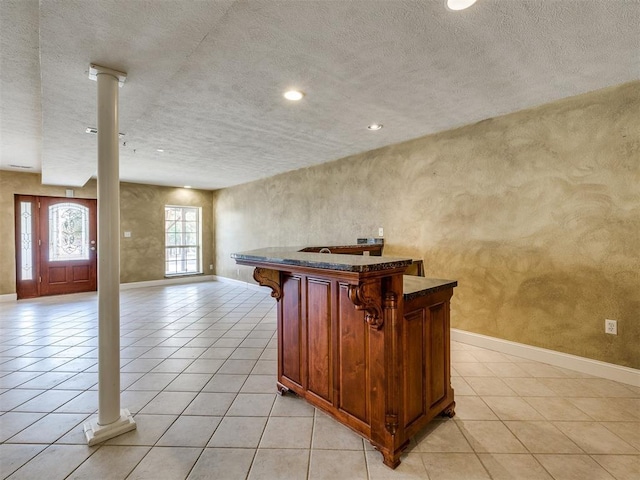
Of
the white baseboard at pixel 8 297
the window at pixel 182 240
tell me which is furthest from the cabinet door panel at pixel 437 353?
the white baseboard at pixel 8 297

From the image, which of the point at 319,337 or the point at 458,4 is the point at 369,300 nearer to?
the point at 319,337

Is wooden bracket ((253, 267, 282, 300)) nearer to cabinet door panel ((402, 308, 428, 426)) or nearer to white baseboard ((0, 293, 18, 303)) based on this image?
cabinet door panel ((402, 308, 428, 426))

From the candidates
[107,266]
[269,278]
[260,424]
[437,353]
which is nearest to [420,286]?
[437,353]

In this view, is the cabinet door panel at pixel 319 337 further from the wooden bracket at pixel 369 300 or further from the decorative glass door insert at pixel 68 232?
the decorative glass door insert at pixel 68 232

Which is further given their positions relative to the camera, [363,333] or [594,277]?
[594,277]

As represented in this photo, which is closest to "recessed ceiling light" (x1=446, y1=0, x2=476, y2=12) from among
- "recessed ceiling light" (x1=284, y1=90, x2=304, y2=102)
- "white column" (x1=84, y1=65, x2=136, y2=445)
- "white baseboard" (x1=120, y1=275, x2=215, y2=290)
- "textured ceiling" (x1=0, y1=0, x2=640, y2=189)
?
"textured ceiling" (x1=0, y1=0, x2=640, y2=189)

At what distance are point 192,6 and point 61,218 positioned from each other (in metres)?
7.02

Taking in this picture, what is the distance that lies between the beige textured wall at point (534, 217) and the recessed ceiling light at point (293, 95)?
185cm

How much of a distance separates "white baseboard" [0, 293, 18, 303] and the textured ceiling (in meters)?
3.77

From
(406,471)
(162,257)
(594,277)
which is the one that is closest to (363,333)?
(406,471)

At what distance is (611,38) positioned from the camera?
191 cm

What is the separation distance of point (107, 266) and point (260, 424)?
1.43 meters

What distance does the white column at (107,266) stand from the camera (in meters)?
1.84

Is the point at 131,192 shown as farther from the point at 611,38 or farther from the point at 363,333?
the point at 611,38
